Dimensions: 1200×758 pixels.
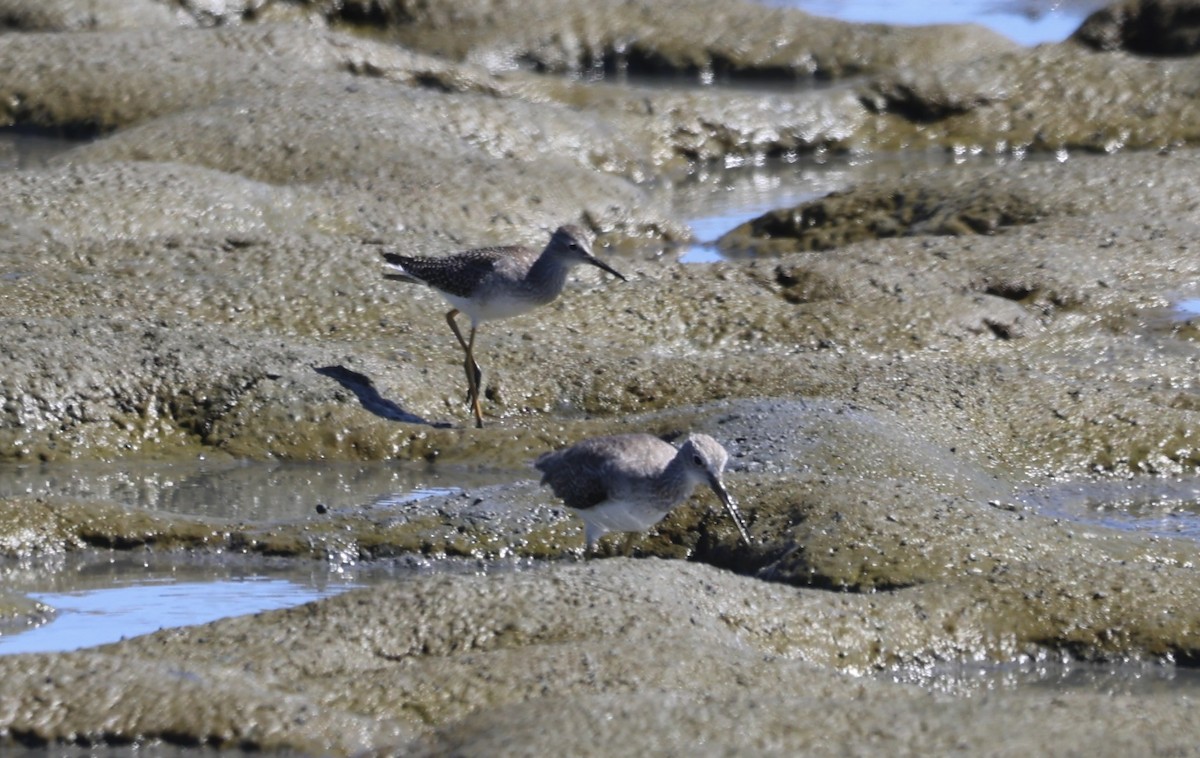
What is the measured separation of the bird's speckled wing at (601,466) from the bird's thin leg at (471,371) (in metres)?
2.30

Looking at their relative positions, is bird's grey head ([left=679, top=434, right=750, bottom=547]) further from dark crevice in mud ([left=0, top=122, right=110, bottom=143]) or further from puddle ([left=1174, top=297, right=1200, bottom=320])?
dark crevice in mud ([left=0, top=122, right=110, bottom=143])

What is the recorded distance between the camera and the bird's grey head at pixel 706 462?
842cm

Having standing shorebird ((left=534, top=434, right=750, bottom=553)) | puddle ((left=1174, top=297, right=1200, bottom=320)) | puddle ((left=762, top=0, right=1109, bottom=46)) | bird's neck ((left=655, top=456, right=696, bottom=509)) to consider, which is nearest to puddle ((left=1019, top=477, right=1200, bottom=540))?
standing shorebird ((left=534, top=434, right=750, bottom=553))

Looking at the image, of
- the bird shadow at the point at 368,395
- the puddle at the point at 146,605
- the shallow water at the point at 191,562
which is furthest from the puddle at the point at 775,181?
the puddle at the point at 146,605

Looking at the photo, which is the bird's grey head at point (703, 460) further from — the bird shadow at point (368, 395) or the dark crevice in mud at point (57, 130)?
the dark crevice in mud at point (57, 130)

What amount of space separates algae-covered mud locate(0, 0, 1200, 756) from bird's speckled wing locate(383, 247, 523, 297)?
49cm

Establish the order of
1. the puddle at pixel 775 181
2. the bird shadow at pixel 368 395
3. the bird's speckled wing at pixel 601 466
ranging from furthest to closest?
1. the puddle at pixel 775 181
2. the bird shadow at pixel 368 395
3. the bird's speckled wing at pixel 601 466

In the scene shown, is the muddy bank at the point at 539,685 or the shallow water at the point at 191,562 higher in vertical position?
the muddy bank at the point at 539,685

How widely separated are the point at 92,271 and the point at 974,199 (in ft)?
23.3

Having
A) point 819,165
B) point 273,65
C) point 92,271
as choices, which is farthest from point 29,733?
point 819,165

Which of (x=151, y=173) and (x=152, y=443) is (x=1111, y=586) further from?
(x=151, y=173)

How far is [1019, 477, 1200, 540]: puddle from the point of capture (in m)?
10.2

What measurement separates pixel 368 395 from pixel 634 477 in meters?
3.11

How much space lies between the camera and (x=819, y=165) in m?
21.1
